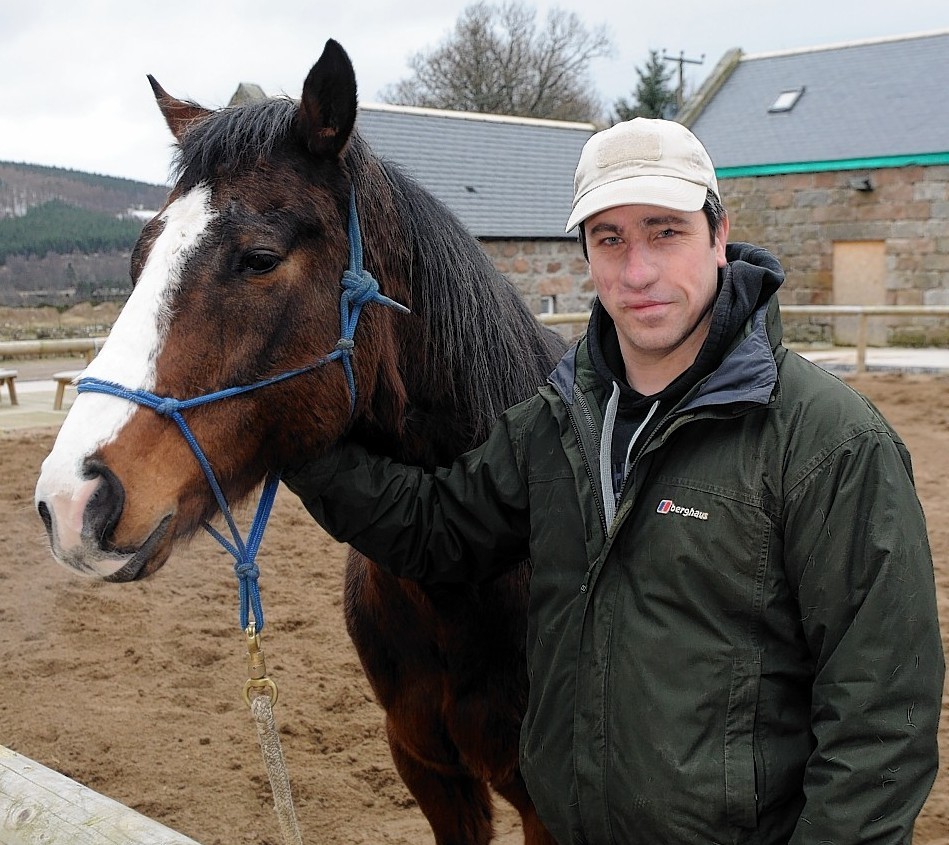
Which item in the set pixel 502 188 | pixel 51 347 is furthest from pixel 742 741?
pixel 502 188

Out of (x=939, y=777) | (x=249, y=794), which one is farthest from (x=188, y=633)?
(x=939, y=777)

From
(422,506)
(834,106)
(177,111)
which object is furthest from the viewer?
(834,106)

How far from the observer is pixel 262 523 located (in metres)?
1.74

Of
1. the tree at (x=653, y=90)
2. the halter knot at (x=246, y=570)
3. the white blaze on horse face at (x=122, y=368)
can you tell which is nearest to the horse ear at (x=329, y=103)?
the white blaze on horse face at (x=122, y=368)

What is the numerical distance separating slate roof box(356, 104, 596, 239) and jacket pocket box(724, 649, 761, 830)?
37.0 ft

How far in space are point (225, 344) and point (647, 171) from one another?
74 centimetres

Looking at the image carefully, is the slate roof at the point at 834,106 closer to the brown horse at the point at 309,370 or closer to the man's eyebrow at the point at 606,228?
the brown horse at the point at 309,370

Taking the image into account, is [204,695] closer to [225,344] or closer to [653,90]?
[225,344]

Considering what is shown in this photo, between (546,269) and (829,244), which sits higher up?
(829,244)

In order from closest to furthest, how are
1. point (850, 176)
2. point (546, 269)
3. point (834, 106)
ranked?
point (546, 269), point (850, 176), point (834, 106)

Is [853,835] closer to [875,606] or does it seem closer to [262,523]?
[875,606]

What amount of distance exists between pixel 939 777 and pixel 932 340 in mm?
11617

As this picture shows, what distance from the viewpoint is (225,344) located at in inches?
60.0

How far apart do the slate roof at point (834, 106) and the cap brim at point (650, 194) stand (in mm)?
13848
